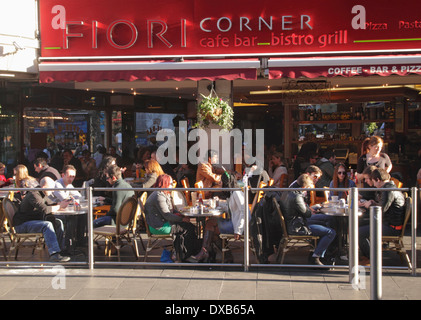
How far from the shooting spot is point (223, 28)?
10.9 meters

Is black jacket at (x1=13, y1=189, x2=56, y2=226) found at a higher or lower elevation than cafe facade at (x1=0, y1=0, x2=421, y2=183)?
lower

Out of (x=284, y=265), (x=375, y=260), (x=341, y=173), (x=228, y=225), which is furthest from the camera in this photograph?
(x=341, y=173)

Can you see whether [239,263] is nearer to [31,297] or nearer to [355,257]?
[355,257]

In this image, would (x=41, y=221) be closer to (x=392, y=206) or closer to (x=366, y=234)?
(x=366, y=234)

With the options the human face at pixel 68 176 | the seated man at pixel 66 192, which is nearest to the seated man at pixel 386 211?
the seated man at pixel 66 192

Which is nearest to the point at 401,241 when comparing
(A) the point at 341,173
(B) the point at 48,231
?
(A) the point at 341,173

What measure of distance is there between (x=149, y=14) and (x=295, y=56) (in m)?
3.00

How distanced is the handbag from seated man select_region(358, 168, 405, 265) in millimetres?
723

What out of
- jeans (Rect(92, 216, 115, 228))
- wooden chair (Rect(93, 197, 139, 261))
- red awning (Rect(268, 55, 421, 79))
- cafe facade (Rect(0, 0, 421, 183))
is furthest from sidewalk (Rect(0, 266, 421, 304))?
cafe facade (Rect(0, 0, 421, 183))

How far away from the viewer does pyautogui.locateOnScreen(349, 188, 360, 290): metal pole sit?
22.3 ft

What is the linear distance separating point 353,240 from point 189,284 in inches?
83.1

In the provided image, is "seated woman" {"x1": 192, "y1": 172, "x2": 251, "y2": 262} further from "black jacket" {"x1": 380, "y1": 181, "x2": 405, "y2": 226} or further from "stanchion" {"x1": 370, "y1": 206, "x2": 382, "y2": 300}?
"stanchion" {"x1": 370, "y1": 206, "x2": 382, "y2": 300}

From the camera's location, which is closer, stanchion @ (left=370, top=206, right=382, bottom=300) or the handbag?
stanchion @ (left=370, top=206, right=382, bottom=300)

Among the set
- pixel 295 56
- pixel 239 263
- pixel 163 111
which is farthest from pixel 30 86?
pixel 239 263
